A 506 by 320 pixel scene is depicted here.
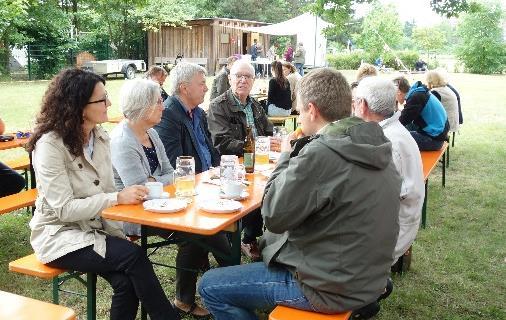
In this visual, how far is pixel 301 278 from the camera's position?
213 centimetres

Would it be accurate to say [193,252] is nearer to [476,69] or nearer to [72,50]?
[72,50]

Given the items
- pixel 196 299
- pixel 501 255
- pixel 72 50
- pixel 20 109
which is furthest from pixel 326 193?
pixel 72 50

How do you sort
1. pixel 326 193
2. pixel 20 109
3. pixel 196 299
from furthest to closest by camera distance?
pixel 20 109, pixel 196 299, pixel 326 193

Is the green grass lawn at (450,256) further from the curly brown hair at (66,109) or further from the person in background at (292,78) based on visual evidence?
the person in background at (292,78)

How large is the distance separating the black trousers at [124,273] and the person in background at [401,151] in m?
1.38

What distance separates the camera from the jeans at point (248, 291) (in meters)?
2.22

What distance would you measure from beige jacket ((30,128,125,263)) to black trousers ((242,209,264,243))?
169 centimetres

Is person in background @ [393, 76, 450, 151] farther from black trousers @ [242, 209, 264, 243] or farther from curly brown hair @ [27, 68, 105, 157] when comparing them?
curly brown hair @ [27, 68, 105, 157]

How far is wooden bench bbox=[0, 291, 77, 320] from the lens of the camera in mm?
1806

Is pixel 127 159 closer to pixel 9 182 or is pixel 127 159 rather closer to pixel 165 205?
pixel 165 205

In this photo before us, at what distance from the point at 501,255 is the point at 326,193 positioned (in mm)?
3323

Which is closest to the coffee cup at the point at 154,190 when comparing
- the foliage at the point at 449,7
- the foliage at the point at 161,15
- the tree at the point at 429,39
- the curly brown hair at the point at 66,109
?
the curly brown hair at the point at 66,109

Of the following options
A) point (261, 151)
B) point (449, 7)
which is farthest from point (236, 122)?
point (449, 7)

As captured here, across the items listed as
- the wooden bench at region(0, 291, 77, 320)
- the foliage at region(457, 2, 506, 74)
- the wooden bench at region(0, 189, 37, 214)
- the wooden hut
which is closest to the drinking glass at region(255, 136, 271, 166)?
the wooden bench at region(0, 189, 37, 214)
